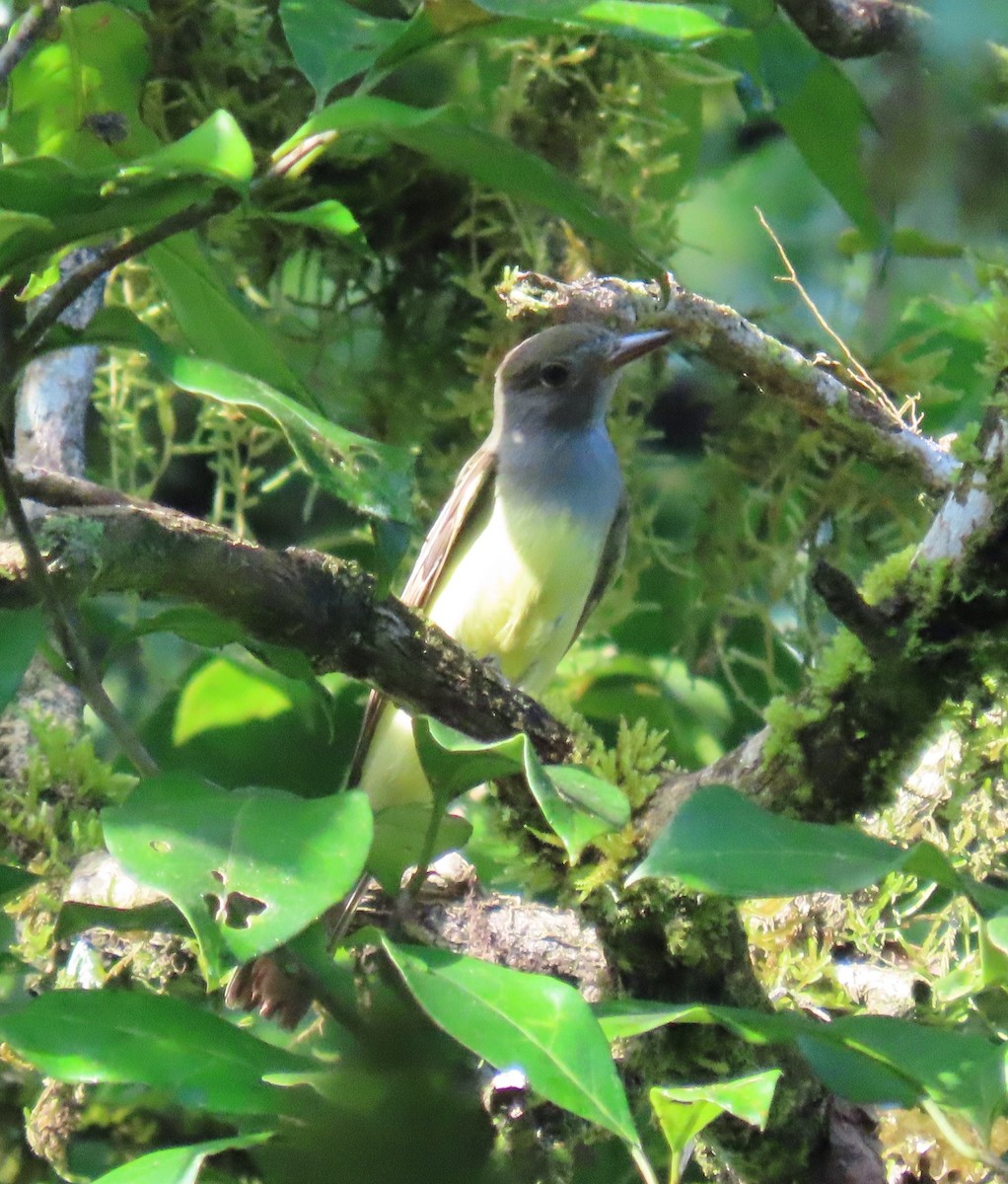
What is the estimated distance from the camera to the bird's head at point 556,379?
309 centimetres

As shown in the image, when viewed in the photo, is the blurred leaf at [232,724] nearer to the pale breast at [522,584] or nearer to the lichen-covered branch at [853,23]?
the pale breast at [522,584]

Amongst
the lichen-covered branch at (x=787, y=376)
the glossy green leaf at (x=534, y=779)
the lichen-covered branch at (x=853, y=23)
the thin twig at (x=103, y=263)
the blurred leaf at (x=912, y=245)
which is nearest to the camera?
the glossy green leaf at (x=534, y=779)

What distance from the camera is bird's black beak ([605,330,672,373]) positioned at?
8.54ft

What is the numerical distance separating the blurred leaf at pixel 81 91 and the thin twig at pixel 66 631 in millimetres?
445

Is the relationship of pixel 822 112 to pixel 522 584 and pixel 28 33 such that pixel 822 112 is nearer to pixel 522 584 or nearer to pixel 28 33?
pixel 522 584

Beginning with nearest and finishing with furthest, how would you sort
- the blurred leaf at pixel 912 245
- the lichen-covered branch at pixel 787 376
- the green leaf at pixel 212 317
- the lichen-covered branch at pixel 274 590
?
the lichen-covered branch at pixel 274 590
the green leaf at pixel 212 317
the lichen-covered branch at pixel 787 376
the blurred leaf at pixel 912 245

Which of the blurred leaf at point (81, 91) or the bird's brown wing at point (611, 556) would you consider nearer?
the blurred leaf at point (81, 91)

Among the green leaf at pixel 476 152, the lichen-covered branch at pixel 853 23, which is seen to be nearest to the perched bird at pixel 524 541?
the lichen-covered branch at pixel 853 23

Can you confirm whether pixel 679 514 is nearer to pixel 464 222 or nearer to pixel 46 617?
pixel 464 222

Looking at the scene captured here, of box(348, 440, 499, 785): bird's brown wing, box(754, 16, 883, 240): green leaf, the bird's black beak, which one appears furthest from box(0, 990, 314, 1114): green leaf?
box(754, 16, 883, 240): green leaf

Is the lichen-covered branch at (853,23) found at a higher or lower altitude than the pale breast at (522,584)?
higher

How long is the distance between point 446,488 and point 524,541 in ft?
1.39

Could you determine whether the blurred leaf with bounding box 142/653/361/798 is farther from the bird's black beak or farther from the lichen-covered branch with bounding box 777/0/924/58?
the lichen-covered branch with bounding box 777/0/924/58

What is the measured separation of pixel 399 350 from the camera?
3230 millimetres
